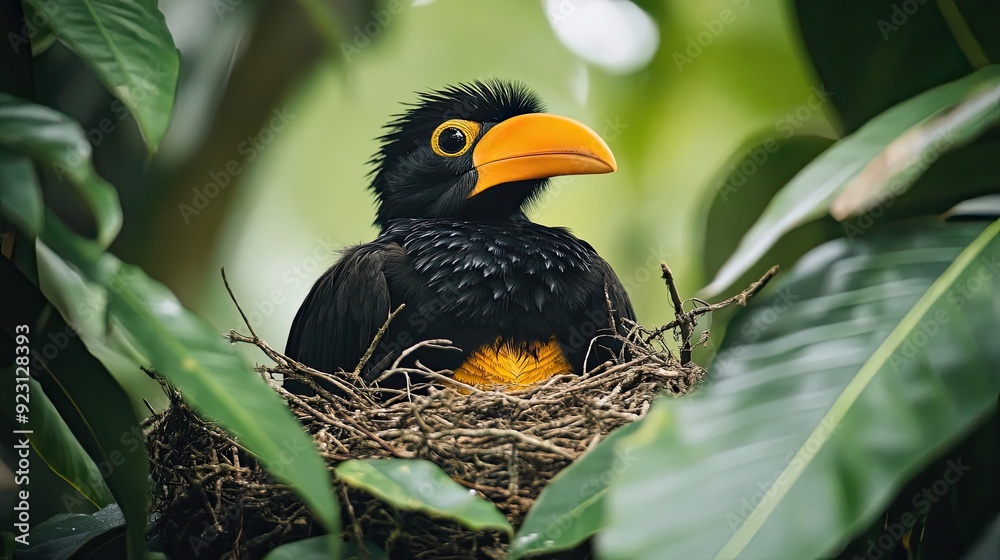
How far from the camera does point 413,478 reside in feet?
5.53

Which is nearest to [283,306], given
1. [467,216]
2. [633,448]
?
[467,216]

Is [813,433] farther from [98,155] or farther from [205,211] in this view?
[205,211]

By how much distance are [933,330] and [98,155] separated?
2751 mm

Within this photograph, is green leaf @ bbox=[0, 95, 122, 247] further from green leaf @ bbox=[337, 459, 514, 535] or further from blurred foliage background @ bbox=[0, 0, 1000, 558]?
green leaf @ bbox=[337, 459, 514, 535]

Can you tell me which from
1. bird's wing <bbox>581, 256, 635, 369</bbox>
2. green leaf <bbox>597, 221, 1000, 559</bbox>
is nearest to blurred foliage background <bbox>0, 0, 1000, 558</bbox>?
green leaf <bbox>597, 221, 1000, 559</bbox>

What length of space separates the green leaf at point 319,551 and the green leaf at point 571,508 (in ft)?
1.42

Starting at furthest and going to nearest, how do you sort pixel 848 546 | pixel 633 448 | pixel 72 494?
pixel 72 494, pixel 848 546, pixel 633 448

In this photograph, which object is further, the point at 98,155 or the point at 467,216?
the point at 467,216

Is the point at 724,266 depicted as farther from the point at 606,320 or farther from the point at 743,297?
the point at 606,320

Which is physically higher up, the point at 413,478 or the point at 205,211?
the point at 205,211

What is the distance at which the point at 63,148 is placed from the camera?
1443mm

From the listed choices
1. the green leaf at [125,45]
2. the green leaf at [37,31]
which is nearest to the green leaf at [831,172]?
the green leaf at [125,45]

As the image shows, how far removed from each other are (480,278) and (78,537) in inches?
59.6

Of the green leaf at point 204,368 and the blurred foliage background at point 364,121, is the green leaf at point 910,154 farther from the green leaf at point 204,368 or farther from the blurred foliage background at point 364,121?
the blurred foliage background at point 364,121
